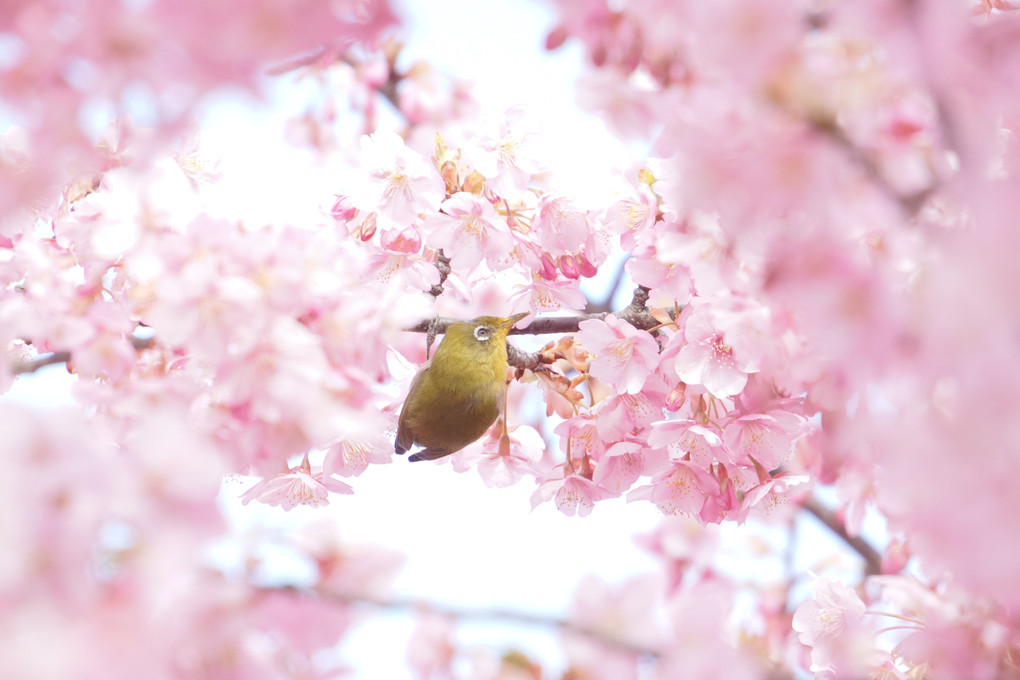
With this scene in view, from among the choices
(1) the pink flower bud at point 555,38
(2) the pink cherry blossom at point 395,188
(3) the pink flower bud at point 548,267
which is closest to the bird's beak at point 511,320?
(3) the pink flower bud at point 548,267

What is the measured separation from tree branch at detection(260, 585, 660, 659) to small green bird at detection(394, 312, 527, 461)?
1012 mm

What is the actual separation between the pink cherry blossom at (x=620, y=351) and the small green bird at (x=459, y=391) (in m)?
0.31

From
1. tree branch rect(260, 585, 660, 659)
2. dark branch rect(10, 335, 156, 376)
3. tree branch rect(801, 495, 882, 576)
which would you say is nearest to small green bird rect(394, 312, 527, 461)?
dark branch rect(10, 335, 156, 376)

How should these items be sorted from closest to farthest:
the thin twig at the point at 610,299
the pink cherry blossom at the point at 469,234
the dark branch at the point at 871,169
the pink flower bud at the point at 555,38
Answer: the dark branch at the point at 871,169 < the pink flower bud at the point at 555,38 < the pink cherry blossom at the point at 469,234 < the thin twig at the point at 610,299

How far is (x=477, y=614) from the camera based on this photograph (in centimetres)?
93

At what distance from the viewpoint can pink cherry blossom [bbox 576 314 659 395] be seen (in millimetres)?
1745

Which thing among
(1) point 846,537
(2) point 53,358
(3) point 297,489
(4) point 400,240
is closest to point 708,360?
(4) point 400,240

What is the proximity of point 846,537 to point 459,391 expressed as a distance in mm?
2301

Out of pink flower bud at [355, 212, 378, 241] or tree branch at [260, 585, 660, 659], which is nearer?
tree branch at [260, 585, 660, 659]

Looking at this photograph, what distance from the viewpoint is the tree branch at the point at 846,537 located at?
3.31 metres

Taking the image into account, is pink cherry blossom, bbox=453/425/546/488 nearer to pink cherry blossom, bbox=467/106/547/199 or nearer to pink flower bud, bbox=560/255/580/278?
pink flower bud, bbox=560/255/580/278

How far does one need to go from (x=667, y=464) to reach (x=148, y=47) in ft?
4.41

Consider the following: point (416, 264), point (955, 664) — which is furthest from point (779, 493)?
point (416, 264)

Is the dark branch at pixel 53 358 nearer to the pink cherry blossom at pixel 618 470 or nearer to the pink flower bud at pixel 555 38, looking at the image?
the pink flower bud at pixel 555 38
